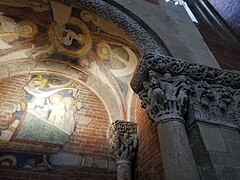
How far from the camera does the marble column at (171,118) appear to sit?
5.60 ft

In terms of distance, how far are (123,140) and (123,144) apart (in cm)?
7

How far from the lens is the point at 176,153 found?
5.79ft

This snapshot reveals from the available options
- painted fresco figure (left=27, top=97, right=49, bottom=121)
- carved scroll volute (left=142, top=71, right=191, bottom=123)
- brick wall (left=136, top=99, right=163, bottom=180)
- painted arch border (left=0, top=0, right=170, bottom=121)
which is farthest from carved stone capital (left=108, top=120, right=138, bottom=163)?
painted arch border (left=0, top=0, right=170, bottom=121)

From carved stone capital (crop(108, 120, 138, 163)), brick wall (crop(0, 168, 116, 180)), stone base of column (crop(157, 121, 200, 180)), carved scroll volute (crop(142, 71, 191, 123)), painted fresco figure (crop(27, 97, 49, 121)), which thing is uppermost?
painted fresco figure (crop(27, 97, 49, 121))

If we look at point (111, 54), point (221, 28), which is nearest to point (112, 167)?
point (111, 54)

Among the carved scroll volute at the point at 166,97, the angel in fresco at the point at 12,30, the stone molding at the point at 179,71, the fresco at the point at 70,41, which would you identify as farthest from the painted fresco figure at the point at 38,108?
the carved scroll volute at the point at 166,97

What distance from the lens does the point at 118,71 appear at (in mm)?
3959

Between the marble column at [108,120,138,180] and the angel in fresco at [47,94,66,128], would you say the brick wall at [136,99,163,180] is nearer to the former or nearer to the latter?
the marble column at [108,120,138,180]

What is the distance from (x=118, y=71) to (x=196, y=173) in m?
2.58

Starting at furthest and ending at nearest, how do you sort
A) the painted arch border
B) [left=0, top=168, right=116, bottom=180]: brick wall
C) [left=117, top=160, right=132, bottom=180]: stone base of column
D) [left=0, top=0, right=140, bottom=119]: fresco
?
[left=0, top=0, right=140, bottom=119]: fresco → [left=117, top=160, right=132, bottom=180]: stone base of column → [left=0, top=168, right=116, bottom=180]: brick wall → the painted arch border

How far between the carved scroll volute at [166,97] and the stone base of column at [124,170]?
1494mm

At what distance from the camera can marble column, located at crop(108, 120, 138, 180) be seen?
10.8ft

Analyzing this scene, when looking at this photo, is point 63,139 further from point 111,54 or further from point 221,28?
point 221,28

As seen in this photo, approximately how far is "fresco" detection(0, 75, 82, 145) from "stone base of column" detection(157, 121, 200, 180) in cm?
220
